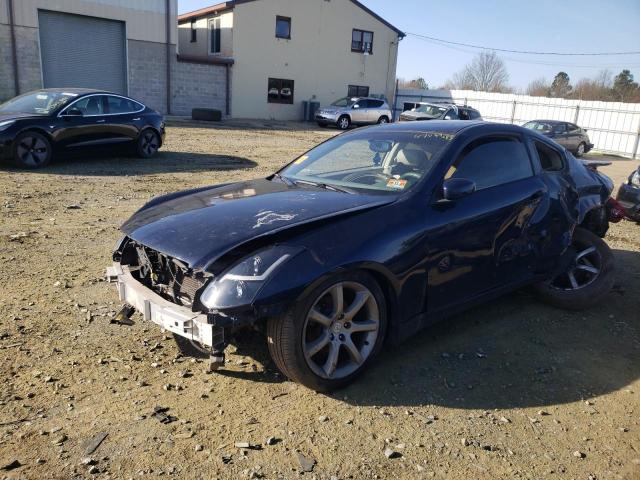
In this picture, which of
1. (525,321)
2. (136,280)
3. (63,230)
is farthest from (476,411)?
(63,230)

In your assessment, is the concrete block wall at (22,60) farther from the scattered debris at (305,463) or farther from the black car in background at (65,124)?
the scattered debris at (305,463)

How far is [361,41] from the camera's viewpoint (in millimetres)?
35875

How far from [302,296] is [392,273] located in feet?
2.23

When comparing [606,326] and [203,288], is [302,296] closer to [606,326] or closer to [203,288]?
[203,288]

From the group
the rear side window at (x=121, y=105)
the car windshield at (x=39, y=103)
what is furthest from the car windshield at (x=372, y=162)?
the rear side window at (x=121, y=105)

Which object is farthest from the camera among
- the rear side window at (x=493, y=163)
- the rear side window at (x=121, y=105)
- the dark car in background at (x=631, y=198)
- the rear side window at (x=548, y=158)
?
the rear side window at (x=121, y=105)

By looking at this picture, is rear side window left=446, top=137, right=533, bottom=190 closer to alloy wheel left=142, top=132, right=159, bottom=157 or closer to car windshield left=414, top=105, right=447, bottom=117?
alloy wheel left=142, top=132, right=159, bottom=157

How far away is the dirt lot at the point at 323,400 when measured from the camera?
2785mm

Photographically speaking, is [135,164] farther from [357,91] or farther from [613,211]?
[357,91]

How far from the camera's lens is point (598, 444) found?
3057mm

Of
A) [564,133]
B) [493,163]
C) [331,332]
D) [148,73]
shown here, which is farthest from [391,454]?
[148,73]

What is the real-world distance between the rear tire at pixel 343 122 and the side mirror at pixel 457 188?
2590 centimetres

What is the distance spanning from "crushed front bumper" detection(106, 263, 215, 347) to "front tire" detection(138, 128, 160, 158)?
9.36 metres

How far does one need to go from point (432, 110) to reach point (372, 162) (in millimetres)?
20560
